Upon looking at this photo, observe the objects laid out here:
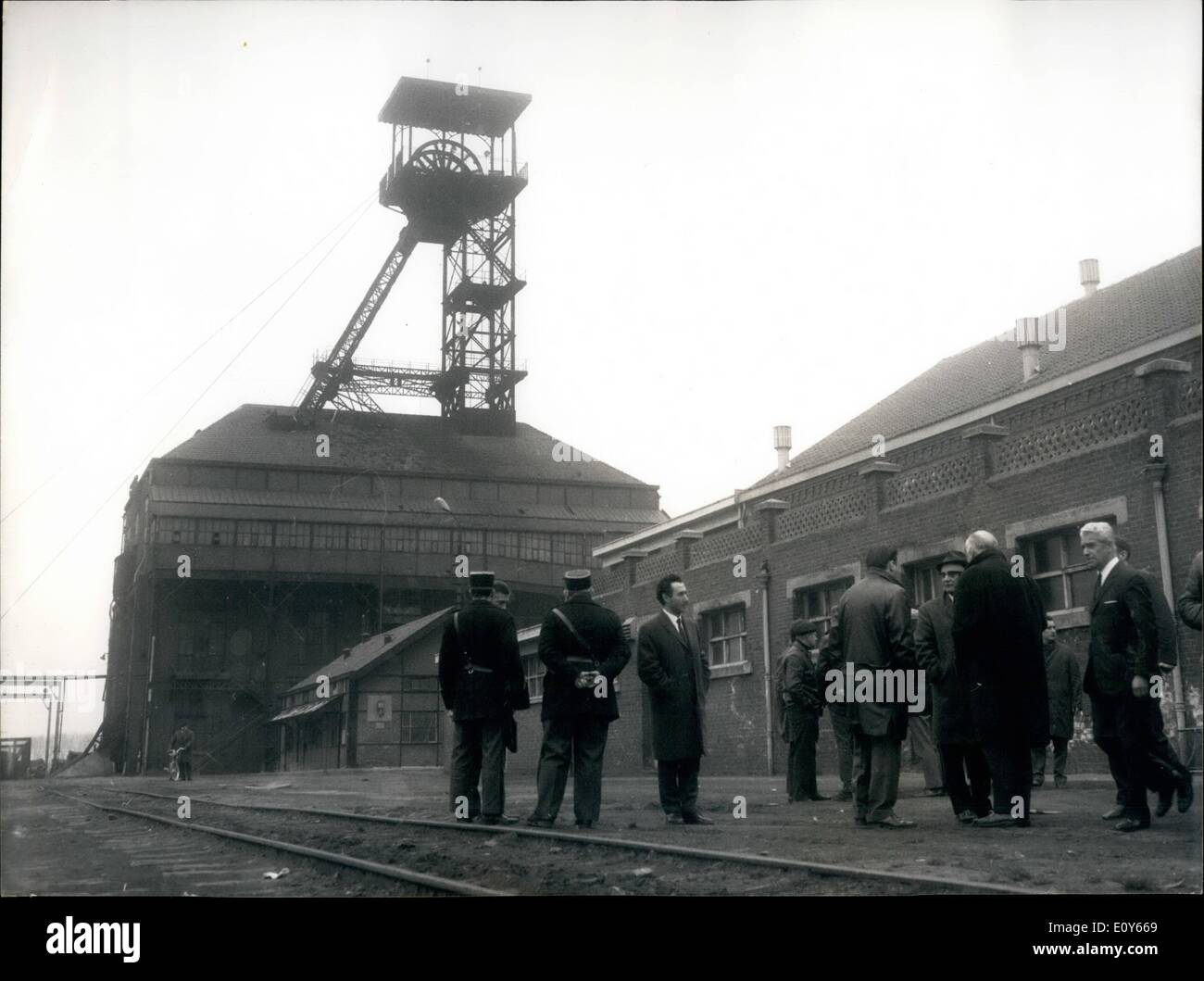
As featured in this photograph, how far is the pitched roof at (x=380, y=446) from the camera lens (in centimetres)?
1361

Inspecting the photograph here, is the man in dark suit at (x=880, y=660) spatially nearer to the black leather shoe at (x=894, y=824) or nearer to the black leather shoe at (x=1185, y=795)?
the black leather shoe at (x=894, y=824)

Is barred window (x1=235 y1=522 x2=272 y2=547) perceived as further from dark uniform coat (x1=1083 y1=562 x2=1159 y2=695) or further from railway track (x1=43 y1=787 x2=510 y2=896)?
dark uniform coat (x1=1083 y1=562 x2=1159 y2=695)

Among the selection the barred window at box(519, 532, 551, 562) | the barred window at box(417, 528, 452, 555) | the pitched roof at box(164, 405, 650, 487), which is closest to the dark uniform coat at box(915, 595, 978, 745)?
the pitched roof at box(164, 405, 650, 487)

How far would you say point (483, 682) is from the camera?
8.29 meters

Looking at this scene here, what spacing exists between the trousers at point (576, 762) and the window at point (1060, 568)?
786 centimetres

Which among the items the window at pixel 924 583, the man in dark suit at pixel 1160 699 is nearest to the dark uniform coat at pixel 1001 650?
the man in dark suit at pixel 1160 699

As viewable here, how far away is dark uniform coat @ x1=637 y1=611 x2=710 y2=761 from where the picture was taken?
27.1ft

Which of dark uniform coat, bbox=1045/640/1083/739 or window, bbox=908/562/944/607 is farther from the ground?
window, bbox=908/562/944/607

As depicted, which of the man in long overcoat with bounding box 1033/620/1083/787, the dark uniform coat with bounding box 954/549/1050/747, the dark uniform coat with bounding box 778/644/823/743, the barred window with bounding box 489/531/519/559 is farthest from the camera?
the barred window with bounding box 489/531/519/559

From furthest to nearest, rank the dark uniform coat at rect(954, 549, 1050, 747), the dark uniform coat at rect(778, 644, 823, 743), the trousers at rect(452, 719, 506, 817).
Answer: the dark uniform coat at rect(778, 644, 823, 743), the trousers at rect(452, 719, 506, 817), the dark uniform coat at rect(954, 549, 1050, 747)

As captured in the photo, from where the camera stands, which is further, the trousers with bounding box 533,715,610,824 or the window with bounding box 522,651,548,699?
the window with bounding box 522,651,548,699

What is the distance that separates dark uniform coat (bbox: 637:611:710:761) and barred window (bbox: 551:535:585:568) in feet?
34.4

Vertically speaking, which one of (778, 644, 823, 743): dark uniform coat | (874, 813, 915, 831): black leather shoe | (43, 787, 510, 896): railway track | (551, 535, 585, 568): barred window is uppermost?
(551, 535, 585, 568): barred window
